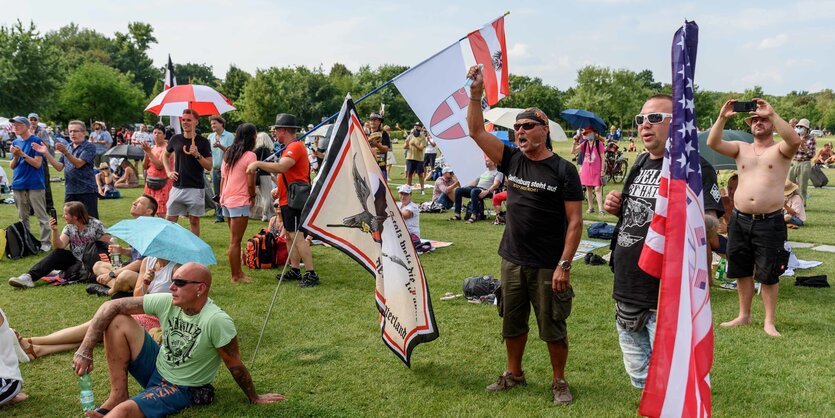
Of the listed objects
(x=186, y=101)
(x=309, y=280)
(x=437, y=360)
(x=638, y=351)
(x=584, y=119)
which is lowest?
(x=437, y=360)

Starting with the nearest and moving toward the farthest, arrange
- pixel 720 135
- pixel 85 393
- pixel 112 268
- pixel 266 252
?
pixel 85 393, pixel 720 135, pixel 112 268, pixel 266 252

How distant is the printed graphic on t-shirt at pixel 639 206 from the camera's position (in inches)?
141

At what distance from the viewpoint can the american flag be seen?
9.23 feet

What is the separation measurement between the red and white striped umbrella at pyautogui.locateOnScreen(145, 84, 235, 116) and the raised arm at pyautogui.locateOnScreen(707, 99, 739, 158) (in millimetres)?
6399

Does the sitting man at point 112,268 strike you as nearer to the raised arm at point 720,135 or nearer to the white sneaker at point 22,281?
the white sneaker at point 22,281

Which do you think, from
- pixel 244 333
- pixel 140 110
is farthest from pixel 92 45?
pixel 244 333

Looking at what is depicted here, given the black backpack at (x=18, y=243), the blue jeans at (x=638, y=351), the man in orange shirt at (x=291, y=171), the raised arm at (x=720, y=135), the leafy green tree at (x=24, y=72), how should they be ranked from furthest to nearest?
1. the leafy green tree at (x=24, y=72)
2. the black backpack at (x=18, y=243)
3. the man in orange shirt at (x=291, y=171)
4. the raised arm at (x=720, y=135)
5. the blue jeans at (x=638, y=351)

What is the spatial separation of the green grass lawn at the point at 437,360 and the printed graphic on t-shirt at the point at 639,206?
1.24 metres

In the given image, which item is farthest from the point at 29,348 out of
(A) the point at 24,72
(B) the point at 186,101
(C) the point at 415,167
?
(A) the point at 24,72

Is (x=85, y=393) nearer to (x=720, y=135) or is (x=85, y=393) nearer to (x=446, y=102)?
(x=446, y=102)

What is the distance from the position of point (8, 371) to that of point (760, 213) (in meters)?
5.96

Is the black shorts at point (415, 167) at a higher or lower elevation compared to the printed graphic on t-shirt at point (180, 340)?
higher

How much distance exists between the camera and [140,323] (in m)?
5.16

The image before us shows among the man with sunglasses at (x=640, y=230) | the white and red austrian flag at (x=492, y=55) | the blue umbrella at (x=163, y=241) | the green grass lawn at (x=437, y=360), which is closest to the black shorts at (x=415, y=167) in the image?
the green grass lawn at (x=437, y=360)
